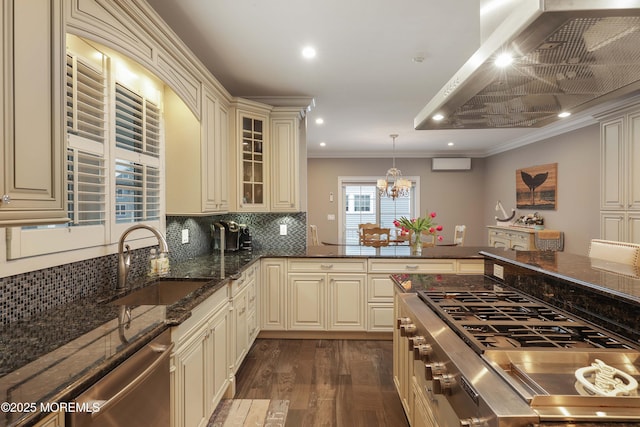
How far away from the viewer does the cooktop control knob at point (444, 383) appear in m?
1.06

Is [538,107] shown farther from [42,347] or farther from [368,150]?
[368,150]

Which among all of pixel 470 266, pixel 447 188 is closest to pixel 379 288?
pixel 470 266

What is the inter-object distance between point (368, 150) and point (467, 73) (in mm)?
Answer: 6316

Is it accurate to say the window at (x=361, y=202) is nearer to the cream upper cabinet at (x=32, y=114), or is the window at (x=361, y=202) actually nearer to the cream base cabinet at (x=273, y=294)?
the cream base cabinet at (x=273, y=294)

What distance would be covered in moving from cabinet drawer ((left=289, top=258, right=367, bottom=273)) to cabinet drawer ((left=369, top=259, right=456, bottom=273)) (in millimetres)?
121

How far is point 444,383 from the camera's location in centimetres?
109

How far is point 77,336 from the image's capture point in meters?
1.23

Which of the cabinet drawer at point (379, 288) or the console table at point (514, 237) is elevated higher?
the console table at point (514, 237)

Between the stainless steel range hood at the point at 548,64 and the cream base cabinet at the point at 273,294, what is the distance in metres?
2.18

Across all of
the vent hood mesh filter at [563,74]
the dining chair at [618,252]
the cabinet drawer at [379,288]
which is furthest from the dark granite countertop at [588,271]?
the cabinet drawer at [379,288]

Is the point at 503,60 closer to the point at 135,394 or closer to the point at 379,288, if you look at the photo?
the point at 135,394

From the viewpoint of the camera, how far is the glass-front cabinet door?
3777 mm

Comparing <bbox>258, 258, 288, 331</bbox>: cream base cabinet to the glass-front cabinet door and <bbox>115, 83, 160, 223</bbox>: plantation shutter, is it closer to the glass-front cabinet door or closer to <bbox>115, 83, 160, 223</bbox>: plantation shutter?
the glass-front cabinet door

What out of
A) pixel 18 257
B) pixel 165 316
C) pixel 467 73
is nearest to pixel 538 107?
pixel 467 73
